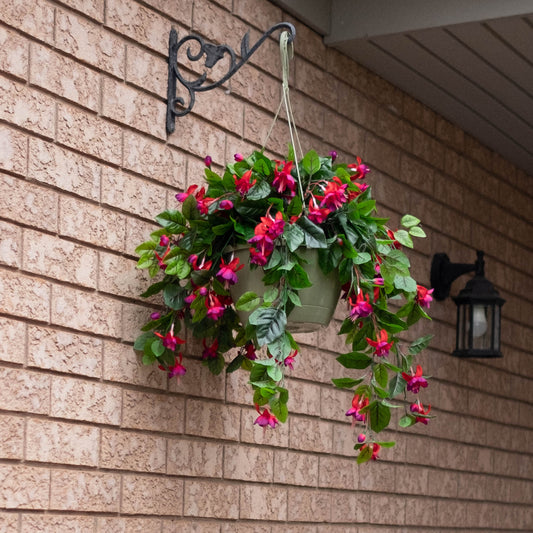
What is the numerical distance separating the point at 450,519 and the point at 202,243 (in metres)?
2.23

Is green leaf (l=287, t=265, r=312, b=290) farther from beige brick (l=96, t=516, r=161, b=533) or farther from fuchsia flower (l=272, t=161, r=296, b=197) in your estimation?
beige brick (l=96, t=516, r=161, b=533)

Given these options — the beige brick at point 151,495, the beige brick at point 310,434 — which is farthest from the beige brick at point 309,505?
the beige brick at point 151,495

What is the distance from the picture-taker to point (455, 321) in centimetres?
463

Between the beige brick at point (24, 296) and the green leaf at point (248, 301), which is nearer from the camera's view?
the beige brick at point (24, 296)

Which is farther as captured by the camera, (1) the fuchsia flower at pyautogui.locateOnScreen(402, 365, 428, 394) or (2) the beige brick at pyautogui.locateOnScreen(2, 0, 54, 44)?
(1) the fuchsia flower at pyautogui.locateOnScreen(402, 365, 428, 394)

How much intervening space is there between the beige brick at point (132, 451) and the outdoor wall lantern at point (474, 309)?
1.83m

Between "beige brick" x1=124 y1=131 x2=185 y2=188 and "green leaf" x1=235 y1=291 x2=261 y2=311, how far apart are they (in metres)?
0.47

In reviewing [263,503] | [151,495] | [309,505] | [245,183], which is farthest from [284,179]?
[309,505]

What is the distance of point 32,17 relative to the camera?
258 cm

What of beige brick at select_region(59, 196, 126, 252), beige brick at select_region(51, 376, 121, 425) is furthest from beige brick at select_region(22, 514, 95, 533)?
beige brick at select_region(59, 196, 126, 252)

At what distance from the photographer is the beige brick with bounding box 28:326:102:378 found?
251cm

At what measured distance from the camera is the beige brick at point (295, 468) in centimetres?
339

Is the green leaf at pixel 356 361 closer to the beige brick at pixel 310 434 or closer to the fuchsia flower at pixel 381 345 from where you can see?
the fuchsia flower at pixel 381 345

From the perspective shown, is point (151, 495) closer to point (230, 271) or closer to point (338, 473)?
point (230, 271)
